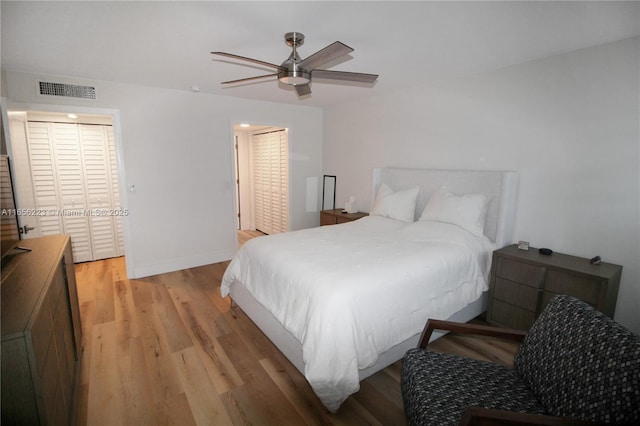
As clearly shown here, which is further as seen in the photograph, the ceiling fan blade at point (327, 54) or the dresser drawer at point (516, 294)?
the dresser drawer at point (516, 294)

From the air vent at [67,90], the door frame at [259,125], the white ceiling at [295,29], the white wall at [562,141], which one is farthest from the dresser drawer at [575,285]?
the air vent at [67,90]

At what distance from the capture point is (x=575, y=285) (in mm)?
2164

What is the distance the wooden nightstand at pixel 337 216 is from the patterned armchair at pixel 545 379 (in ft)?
8.56

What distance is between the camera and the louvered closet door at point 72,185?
12.8ft

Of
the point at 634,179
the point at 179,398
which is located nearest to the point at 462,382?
the point at 179,398

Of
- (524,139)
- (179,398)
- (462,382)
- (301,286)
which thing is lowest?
(179,398)

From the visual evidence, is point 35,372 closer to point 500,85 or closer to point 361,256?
point 361,256

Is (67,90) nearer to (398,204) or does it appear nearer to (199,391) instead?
(199,391)

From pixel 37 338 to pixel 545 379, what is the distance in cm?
216

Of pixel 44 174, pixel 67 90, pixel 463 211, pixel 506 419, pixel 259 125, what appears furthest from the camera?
pixel 259 125

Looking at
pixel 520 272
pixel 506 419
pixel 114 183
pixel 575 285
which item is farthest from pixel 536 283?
pixel 114 183

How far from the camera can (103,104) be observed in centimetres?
331

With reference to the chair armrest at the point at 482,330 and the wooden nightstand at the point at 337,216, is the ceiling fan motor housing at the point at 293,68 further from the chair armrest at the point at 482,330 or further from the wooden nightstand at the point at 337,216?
the wooden nightstand at the point at 337,216

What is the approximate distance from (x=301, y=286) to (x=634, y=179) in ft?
8.35
